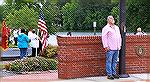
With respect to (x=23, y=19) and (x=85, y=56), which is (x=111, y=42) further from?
(x=23, y=19)

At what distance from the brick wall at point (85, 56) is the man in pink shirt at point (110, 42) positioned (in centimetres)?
47

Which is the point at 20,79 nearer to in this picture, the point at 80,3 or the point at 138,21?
the point at 80,3

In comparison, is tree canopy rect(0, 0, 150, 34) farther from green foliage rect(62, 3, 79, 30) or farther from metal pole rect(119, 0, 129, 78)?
metal pole rect(119, 0, 129, 78)

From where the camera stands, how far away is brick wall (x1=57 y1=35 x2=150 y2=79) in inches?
458

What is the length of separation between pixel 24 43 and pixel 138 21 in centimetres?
474

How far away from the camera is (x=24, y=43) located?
680 inches

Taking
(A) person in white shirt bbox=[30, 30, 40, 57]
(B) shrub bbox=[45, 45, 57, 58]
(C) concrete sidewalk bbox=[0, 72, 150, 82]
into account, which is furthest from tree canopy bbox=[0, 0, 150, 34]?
(C) concrete sidewalk bbox=[0, 72, 150, 82]

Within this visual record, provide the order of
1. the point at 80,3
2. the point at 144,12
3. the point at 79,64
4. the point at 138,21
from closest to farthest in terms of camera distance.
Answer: the point at 79,64
the point at 80,3
the point at 144,12
the point at 138,21

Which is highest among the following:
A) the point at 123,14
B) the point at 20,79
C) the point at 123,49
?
the point at 123,14

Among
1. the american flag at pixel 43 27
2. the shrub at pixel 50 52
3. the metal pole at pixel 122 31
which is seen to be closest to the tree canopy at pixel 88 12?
the american flag at pixel 43 27

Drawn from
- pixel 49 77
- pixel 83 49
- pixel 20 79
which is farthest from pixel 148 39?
pixel 20 79

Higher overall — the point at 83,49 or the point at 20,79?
the point at 83,49

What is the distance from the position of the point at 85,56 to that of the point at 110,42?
81 centimetres

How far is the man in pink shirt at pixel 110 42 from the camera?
11523 millimetres
